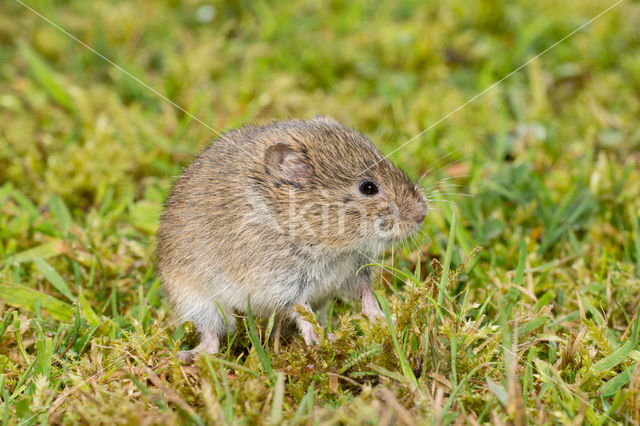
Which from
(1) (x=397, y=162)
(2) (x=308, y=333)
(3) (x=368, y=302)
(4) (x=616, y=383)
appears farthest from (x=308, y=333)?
(1) (x=397, y=162)

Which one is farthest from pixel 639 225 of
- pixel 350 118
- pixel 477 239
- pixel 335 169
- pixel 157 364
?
pixel 157 364

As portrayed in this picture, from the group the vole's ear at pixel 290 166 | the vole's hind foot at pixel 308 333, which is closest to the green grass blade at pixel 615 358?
the vole's hind foot at pixel 308 333

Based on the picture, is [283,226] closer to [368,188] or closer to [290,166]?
[290,166]

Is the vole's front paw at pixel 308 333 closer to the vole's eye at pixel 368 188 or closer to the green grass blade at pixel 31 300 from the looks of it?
the vole's eye at pixel 368 188

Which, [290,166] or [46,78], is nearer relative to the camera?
[290,166]

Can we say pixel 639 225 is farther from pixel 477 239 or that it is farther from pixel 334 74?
pixel 334 74

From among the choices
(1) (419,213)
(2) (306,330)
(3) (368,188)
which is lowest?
(2) (306,330)

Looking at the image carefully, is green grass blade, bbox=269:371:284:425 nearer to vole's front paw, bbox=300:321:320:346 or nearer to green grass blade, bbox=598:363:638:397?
vole's front paw, bbox=300:321:320:346
